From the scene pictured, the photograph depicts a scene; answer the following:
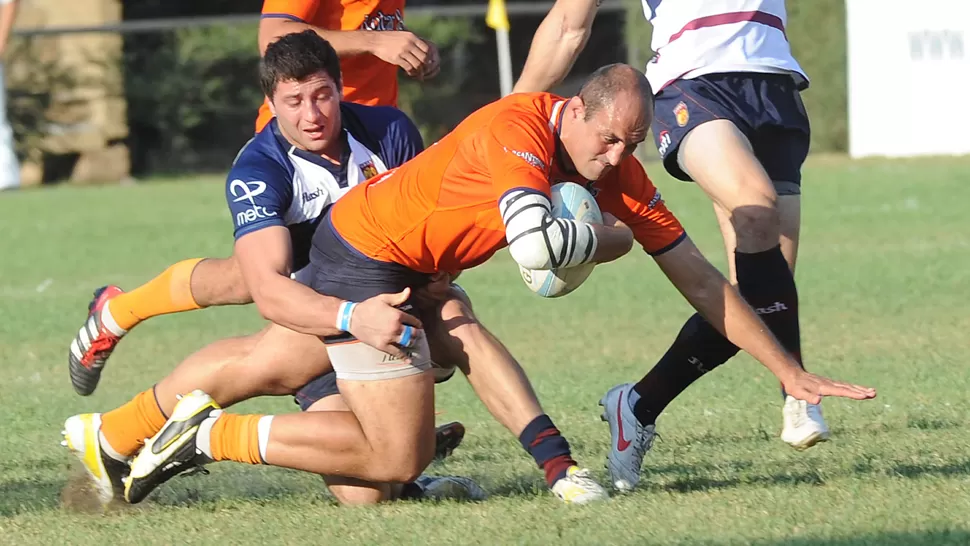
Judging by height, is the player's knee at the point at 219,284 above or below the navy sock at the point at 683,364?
above

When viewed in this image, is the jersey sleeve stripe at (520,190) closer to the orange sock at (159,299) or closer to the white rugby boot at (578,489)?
the white rugby boot at (578,489)

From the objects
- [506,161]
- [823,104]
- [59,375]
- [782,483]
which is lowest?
[823,104]

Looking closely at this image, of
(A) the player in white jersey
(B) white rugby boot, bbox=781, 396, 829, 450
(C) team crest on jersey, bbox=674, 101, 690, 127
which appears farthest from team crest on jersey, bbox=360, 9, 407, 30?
(B) white rugby boot, bbox=781, 396, 829, 450

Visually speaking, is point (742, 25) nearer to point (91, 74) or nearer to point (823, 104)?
point (823, 104)

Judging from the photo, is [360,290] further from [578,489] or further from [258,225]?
[578,489]

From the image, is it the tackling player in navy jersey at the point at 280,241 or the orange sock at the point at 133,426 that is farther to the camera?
the orange sock at the point at 133,426

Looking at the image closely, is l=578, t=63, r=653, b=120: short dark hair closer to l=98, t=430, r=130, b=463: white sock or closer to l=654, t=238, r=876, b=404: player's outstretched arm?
l=654, t=238, r=876, b=404: player's outstretched arm

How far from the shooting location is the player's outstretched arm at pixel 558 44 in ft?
18.3

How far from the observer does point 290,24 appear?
5.88 m

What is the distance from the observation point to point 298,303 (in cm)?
446

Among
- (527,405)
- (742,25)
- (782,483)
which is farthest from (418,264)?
(742,25)

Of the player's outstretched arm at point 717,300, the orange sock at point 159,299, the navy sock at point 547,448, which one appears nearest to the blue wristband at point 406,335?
the navy sock at point 547,448

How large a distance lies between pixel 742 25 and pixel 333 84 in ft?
4.90

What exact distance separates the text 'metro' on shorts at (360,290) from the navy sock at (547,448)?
0.36m
